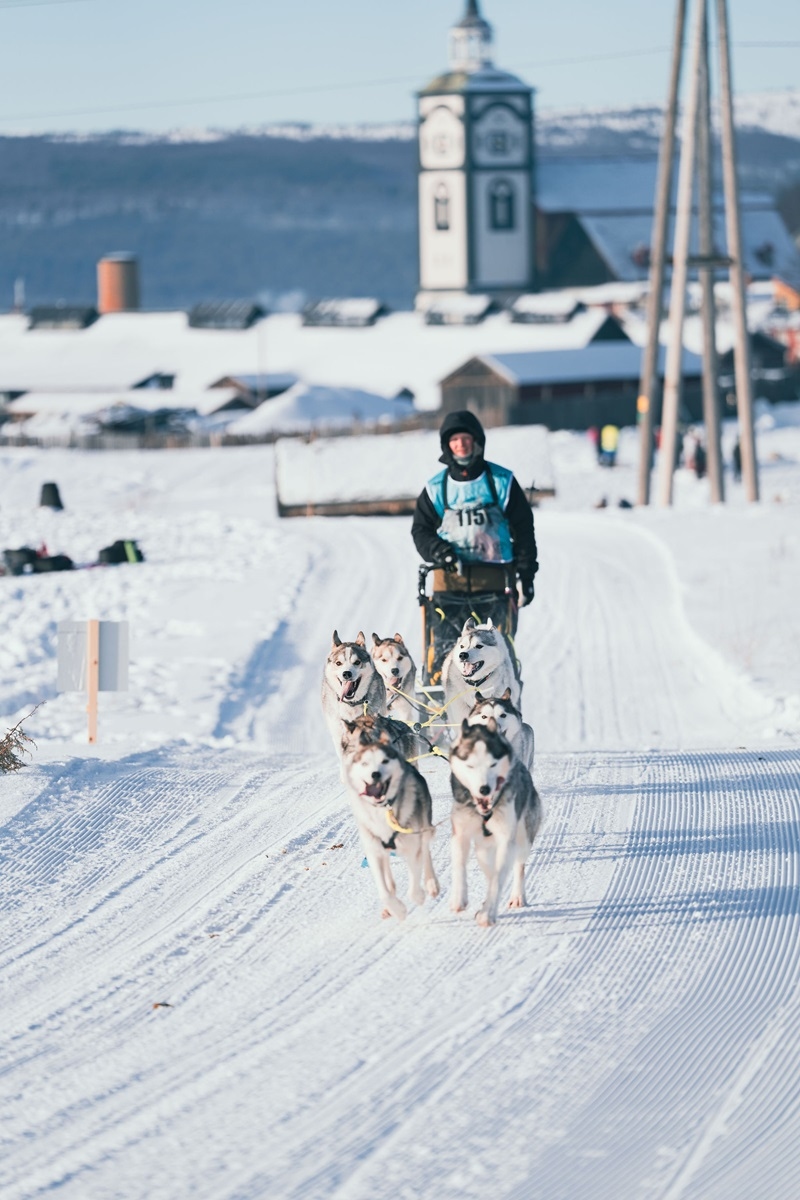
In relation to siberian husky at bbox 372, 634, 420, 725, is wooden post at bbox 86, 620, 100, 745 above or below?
below

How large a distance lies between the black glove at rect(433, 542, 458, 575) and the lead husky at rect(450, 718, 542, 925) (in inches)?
94.3

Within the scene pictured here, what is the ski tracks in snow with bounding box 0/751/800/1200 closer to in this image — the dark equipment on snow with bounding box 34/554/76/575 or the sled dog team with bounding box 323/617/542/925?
the sled dog team with bounding box 323/617/542/925

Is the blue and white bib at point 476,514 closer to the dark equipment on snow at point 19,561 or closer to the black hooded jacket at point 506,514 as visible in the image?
the black hooded jacket at point 506,514

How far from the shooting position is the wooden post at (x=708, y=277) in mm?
27453

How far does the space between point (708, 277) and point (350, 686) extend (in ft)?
76.1

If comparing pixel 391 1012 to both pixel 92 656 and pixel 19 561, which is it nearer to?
pixel 92 656

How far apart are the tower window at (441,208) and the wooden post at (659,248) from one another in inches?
2976

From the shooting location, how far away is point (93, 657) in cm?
1167

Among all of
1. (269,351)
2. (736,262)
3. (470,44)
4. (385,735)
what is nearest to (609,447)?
(736,262)

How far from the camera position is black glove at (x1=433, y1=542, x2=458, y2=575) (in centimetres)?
936

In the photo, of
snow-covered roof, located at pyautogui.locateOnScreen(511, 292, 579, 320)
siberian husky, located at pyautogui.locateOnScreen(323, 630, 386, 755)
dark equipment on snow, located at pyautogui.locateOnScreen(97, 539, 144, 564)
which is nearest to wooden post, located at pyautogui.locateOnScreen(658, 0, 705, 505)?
dark equipment on snow, located at pyautogui.locateOnScreen(97, 539, 144, 564)

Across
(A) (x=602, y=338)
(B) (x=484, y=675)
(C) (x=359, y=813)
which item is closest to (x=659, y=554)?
(B) (x=484, y=675)

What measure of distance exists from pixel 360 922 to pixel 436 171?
10063cm

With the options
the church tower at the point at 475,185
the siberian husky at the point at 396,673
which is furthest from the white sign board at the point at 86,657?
the church tower at the point at 475,185
